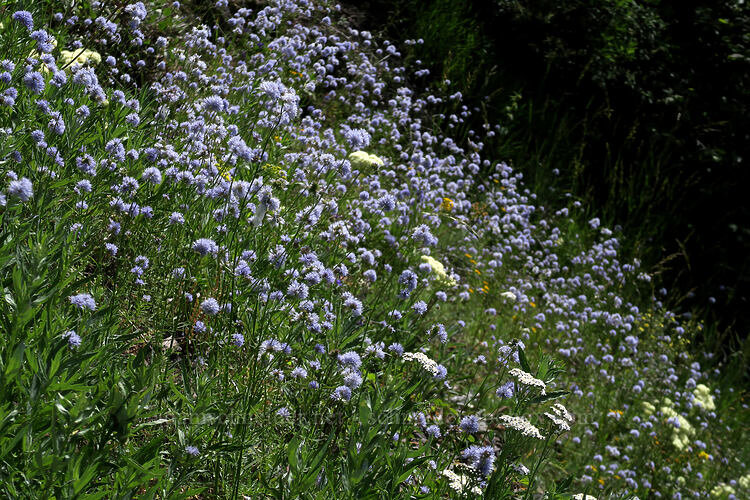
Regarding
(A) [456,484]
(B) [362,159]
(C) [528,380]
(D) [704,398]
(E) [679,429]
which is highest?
(C) [528,380]

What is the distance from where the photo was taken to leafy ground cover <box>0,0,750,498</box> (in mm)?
1782

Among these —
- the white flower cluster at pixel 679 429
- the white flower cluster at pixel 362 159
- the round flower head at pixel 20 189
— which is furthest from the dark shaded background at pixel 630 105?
the round flower head at pixel 20 189

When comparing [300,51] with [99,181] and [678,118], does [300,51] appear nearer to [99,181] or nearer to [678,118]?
[99,181]

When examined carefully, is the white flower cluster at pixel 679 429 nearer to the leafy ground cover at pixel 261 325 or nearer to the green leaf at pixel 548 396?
the leafy ground cover at pixel 261 325

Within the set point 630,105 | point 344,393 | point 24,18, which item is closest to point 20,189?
point 344,393

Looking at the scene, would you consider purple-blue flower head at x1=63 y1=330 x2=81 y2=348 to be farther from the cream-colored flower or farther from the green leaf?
the cream-colored flower

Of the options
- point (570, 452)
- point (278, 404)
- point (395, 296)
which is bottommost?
point (570, 452)

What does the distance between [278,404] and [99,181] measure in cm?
123

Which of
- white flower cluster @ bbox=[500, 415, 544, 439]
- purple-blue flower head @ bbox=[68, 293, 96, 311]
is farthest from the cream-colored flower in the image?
purple-blue flower head @ bbox=[68, 293, 96, 311]

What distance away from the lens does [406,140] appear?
6.80 metres

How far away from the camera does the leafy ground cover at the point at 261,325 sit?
178cm

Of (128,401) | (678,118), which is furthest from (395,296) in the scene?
(678,118)

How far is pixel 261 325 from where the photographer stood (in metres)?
2.23

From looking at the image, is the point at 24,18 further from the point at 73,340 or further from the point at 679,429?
the point at 679,429
